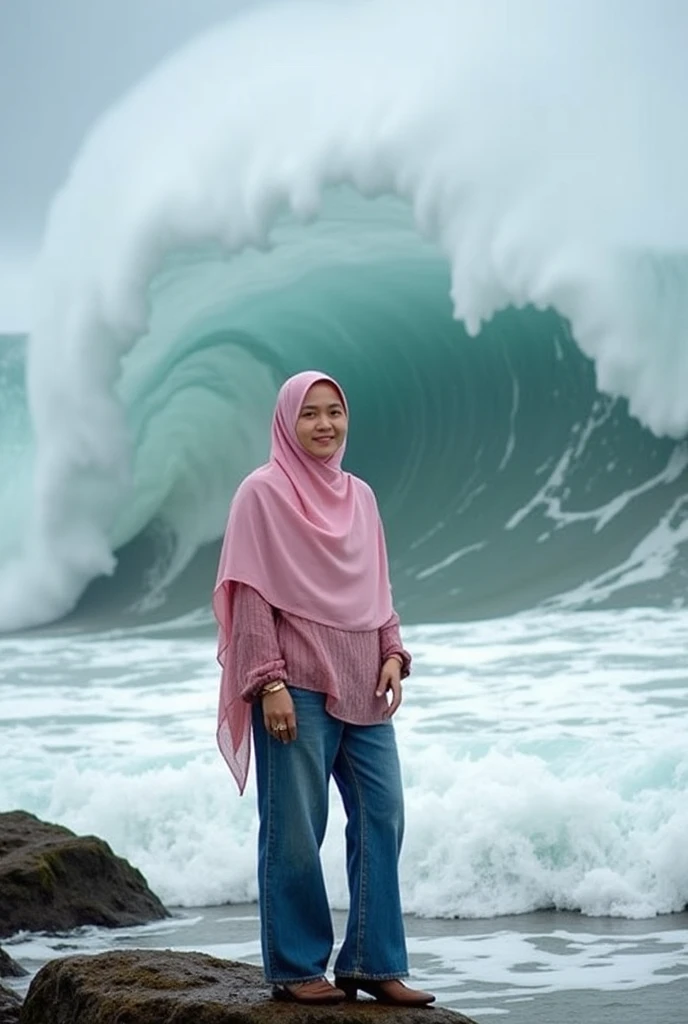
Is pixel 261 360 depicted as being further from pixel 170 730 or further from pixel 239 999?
pixel 239 999

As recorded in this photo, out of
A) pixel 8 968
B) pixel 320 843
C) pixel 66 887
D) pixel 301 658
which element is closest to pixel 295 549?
pixel 301 658

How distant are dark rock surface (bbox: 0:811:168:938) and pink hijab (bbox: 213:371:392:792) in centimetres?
193

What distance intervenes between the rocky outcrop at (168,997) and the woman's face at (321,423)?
3.07ft

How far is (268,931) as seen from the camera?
3.17m

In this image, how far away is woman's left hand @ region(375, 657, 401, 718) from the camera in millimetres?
3219

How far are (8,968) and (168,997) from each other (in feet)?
4.20

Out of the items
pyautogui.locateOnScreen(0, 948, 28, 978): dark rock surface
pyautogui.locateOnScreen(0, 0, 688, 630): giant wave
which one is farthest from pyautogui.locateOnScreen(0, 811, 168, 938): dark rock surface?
pyautogui.locateOnScreen(0, 0, 688, 630): giant wave

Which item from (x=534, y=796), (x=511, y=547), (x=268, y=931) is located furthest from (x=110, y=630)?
(x=268, y=931)

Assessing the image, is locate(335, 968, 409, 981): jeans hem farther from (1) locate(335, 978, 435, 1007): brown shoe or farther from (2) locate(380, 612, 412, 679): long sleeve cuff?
(2) locate(380, 612, 412, 679): long sleeve cuff

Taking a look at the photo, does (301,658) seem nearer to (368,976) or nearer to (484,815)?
(368,976)

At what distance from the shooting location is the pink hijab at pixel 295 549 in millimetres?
3168

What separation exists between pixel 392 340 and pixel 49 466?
3.32m

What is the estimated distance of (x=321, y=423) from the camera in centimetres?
323

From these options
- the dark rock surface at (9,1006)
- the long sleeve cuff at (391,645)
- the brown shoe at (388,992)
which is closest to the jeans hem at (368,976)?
the brown shoe at (388,992)
